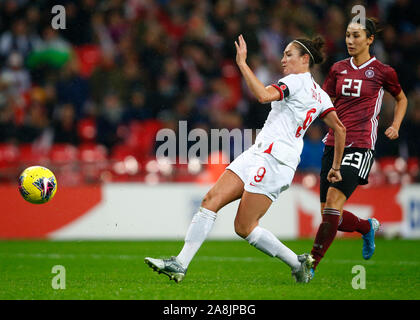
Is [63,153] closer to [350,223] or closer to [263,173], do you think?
[350,223]

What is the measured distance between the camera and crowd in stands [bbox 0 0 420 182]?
43.7ft

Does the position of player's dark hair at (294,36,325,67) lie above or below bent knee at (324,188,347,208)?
above

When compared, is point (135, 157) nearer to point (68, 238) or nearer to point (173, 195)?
point (173, 195)

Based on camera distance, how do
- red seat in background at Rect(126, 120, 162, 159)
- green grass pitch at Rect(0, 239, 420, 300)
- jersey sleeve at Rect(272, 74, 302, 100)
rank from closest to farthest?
green grass pitch at Rect(0, 239, 420, 300) < jersey sleeve at Rect(272, 74, 302, 100) < red seat in background at Rect(126, 120, 162, 159)

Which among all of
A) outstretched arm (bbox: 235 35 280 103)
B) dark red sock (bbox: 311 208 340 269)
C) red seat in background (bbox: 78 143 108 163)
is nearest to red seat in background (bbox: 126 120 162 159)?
red seat in background (bbox: 78 143 108 163)

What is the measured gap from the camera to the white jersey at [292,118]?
6305mm

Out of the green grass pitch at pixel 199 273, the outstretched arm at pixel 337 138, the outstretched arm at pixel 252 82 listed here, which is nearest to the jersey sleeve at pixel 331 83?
the outstretched arm at pixel 337 138

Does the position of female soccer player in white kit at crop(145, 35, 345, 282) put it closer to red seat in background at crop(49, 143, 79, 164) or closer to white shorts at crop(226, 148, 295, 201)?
white shorts at crop(226, 148, 295, 201)

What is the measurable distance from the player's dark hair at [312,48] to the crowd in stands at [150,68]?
622 centimetres

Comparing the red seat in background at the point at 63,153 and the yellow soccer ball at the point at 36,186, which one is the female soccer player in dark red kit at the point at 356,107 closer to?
the yellow soccer ball at the point at 36,186

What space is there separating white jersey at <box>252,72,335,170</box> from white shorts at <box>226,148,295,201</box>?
0.18 ft

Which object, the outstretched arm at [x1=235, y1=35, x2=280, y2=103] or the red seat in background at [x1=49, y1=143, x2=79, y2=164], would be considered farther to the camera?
the red seat in background at [x1=49, y1=143, x2=79, y2=164]

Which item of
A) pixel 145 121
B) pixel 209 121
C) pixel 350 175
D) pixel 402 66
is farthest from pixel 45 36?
pixel 350 175

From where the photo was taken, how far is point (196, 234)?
247 inches
